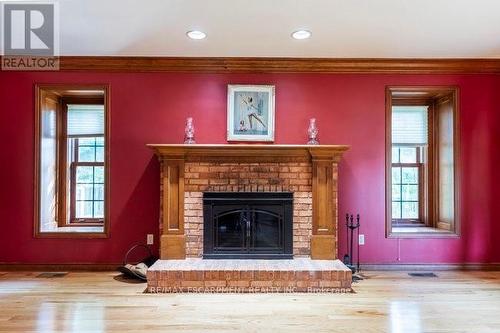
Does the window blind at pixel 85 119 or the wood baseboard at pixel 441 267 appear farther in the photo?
the window blind at pixel 85 119

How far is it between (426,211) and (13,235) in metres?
5.20

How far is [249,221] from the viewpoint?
424 centimetres

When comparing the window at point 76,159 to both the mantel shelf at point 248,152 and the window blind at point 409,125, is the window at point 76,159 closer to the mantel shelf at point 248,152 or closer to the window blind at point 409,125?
the mantel shelf at point 248,152

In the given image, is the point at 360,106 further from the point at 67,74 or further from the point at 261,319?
the point at 67,74

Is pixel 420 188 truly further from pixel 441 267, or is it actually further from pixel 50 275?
pixel 50 275

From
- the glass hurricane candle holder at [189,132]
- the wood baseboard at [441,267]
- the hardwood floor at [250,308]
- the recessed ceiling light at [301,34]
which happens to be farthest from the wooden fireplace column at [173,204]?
the wood baseboard at [441,267]

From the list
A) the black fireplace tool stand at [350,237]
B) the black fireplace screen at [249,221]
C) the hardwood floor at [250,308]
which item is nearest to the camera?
the hardwood floor at [250,308]

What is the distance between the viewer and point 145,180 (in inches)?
176

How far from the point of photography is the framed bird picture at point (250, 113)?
4492mm

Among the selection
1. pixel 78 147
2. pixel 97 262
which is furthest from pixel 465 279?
pixel 78 147

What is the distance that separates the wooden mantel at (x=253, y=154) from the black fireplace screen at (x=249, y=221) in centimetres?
28

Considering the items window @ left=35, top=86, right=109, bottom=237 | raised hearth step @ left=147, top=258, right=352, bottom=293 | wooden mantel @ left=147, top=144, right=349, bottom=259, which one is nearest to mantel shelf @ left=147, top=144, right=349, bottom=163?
wooden mantel @ left=147, top=144, right=349, bottom=259
